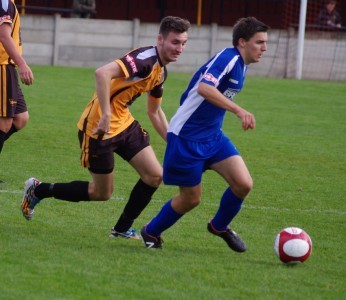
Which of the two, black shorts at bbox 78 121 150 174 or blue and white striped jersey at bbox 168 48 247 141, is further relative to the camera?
black shorts at bbox 78 121 150 174

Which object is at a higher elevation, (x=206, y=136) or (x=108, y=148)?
(x=206, y=136)

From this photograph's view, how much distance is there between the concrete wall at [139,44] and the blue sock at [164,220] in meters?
16.6

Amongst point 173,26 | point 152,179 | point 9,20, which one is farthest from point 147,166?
point 9,20

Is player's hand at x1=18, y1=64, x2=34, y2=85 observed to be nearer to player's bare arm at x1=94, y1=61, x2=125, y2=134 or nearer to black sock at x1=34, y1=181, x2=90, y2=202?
black sock at x1=34, y1=181, x2=90, y2=202

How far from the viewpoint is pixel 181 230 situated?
25.4 feet

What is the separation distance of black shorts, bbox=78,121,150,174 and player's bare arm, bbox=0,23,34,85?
1.14 metres

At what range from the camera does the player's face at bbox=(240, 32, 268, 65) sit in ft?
22.3

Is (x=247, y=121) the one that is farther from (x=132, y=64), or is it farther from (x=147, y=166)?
(x=147, y=166)

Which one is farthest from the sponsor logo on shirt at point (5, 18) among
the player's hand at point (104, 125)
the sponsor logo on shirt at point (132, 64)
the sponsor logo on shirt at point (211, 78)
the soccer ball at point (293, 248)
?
the soccer ball at point (293, 248)

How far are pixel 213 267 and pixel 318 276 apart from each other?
2.23 ft

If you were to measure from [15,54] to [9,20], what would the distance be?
0.42 meters

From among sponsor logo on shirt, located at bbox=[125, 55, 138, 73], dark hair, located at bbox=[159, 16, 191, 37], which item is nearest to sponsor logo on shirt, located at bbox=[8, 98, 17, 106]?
sponsor logo on shirt, located at bbox=[125, 55, 138, 73]

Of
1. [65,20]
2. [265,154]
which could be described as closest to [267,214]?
[265,154]

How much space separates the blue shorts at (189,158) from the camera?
22.1 ft
